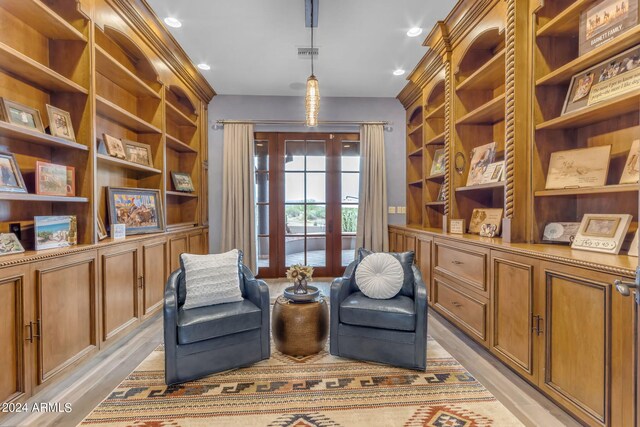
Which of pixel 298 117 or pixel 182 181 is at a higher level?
pixel 298 117

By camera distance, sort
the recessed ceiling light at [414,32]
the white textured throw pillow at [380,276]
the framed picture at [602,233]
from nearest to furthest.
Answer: the framed picture at [602,233]
the white textured throw pillow at [380,276]
the recessed ceiling light at [414,32]

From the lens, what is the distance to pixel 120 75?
310cm

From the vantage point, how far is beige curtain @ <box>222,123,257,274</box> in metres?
4.89

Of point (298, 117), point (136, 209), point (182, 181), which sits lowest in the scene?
point (136, 209)

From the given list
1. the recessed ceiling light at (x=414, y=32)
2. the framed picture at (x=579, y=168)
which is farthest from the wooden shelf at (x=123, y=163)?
the framed picture at (x=579, y=168)

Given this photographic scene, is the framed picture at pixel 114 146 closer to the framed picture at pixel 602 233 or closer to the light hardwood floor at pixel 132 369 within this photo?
the light hardwood floor at pixel 132 369

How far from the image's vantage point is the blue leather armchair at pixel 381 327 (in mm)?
2312

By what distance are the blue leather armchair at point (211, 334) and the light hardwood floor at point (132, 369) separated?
498 mm

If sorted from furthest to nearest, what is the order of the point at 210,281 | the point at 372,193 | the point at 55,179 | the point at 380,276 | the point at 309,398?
the point at 372,193 < the point at 380,276 < the point at 210,281 < the point at 55,179 < the point at 309,398

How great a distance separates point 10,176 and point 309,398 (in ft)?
7.68

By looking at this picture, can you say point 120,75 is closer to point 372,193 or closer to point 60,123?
point 60,123

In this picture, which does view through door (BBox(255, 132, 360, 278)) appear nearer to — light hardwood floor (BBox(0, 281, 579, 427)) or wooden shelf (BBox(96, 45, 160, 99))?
wooden shelf (BBox(96, 45, 160, 99))

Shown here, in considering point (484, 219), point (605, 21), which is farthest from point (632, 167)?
point (484, 219)

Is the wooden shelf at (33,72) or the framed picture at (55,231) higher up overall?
the wooden shelf at (33,72)
